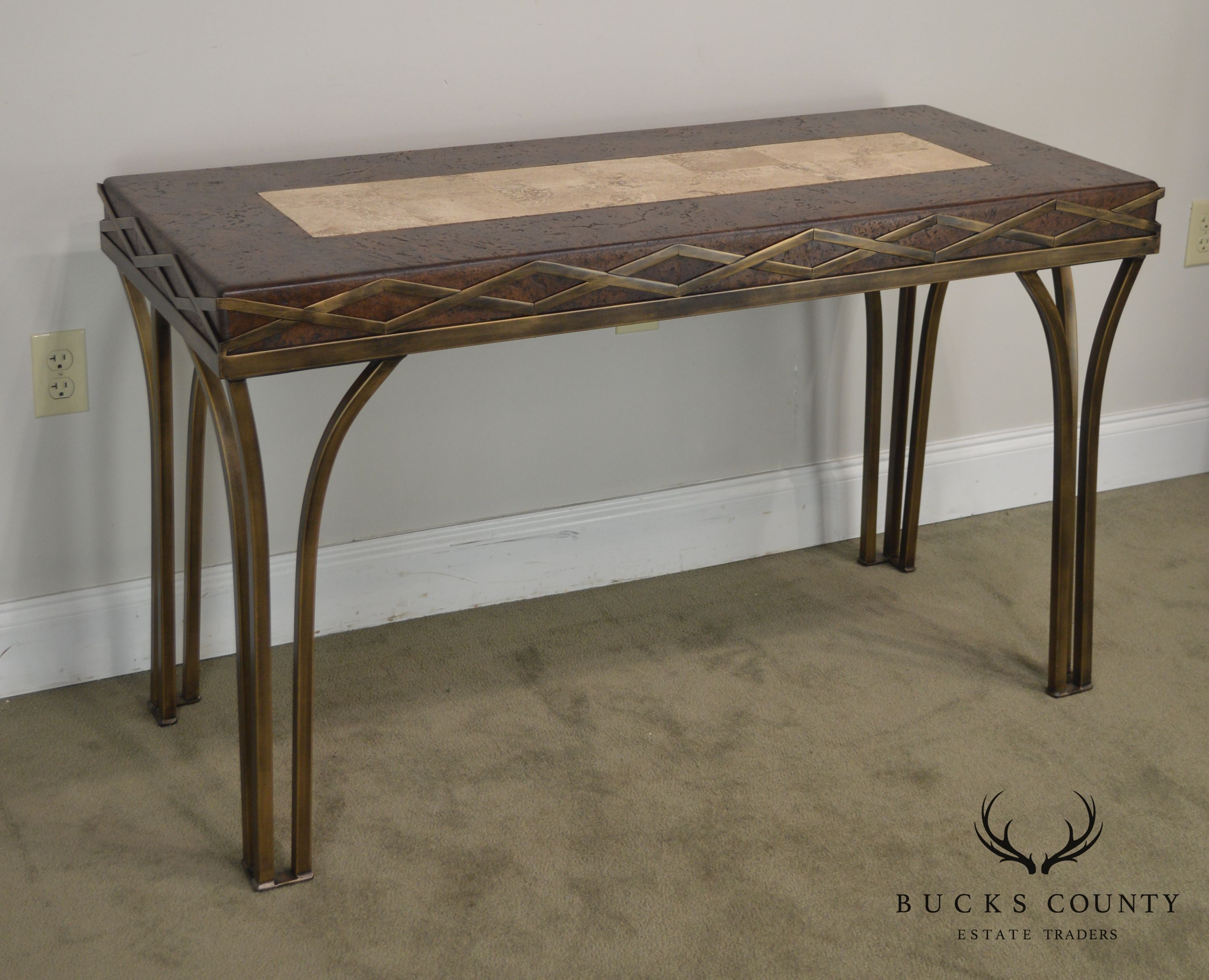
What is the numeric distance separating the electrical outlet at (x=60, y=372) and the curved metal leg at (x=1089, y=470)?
3.89 ft

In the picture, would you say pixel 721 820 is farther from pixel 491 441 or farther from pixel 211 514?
pixel 211 514

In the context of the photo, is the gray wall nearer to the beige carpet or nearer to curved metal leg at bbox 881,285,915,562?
curved metal leg at bbox 881,285,915,562

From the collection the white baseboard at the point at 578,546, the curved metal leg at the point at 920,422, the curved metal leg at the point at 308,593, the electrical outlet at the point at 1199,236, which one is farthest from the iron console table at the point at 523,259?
the electrical outlet at the point at 1199,236

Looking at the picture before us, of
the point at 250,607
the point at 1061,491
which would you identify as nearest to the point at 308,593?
the point at 250,607

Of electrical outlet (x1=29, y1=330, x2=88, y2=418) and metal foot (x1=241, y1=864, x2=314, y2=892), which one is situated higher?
electrical outlet (x1=29, y1=330, x2=88, y2=418)

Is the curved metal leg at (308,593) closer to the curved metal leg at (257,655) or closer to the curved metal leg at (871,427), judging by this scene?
the curved metal leg at (257,655)

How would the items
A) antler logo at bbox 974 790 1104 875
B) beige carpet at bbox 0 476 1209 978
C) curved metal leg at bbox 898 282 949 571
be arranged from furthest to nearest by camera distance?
curved metal leg at bbox 898 282 949 571, antler logo at bbox 974 790 1104 875, beige carpet at bbox 0 476 1209 978

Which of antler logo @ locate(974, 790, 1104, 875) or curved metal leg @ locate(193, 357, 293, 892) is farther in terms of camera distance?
antler logo @ locate(974, 790, 1104, 875)

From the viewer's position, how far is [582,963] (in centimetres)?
119

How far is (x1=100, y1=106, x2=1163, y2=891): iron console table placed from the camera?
1.10m

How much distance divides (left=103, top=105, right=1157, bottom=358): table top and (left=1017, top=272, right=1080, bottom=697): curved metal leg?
97 mm

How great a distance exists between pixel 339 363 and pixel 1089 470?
93cm

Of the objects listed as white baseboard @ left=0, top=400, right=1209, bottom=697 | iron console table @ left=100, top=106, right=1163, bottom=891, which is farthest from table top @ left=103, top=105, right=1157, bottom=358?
white baseboard @ left=0, top=400, right=1209, bottom=697

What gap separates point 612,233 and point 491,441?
61cm
